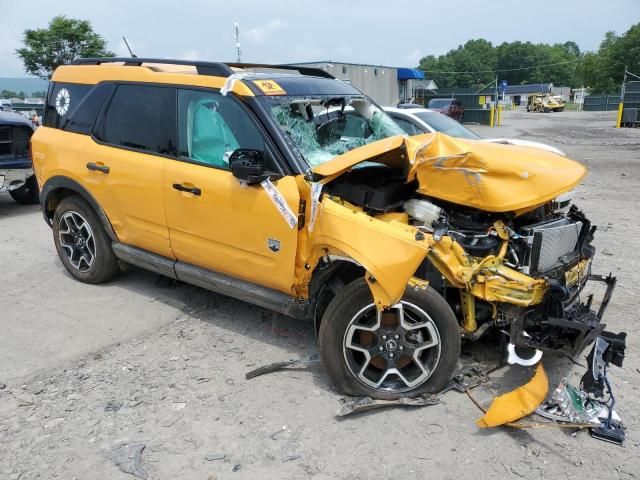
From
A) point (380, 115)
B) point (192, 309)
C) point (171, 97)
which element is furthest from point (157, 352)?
point (380, 115)

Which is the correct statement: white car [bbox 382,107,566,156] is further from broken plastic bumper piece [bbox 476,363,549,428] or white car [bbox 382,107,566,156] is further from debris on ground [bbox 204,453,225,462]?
debris on ground [bbox 204,453,225,462]

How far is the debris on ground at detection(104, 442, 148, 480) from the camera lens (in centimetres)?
275

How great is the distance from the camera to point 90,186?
4680mm

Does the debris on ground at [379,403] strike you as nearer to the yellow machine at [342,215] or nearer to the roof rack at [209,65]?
the yellow machine at [342,215]

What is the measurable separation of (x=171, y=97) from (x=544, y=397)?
335 cm

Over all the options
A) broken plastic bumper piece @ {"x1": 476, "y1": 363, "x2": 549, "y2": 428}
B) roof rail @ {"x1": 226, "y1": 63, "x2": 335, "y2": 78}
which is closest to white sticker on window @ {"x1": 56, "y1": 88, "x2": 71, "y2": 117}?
roof rail @ {"x1": 226, "y1": 63, "x2": 335, "y2": 78}

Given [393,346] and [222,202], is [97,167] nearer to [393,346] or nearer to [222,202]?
[222,202]

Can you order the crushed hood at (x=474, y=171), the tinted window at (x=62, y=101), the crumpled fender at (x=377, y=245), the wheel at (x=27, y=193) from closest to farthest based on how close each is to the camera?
the crumpled fender at (x=377, y=245) → the crushed hood at (x=474, y=171) → the tinted window at (x=62, y=101) → the wheel at (x=27, y=193)

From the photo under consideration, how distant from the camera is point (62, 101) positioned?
4961 mm

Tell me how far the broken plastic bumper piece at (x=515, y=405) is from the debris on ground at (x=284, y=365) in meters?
1.19

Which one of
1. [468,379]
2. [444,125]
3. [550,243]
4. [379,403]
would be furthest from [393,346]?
[444,125]

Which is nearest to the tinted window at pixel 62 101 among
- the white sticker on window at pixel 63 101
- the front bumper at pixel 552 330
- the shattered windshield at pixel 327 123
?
the white sticker on window at pixel 63 101

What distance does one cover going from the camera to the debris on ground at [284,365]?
3.61 m

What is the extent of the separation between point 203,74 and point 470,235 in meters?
2.32
